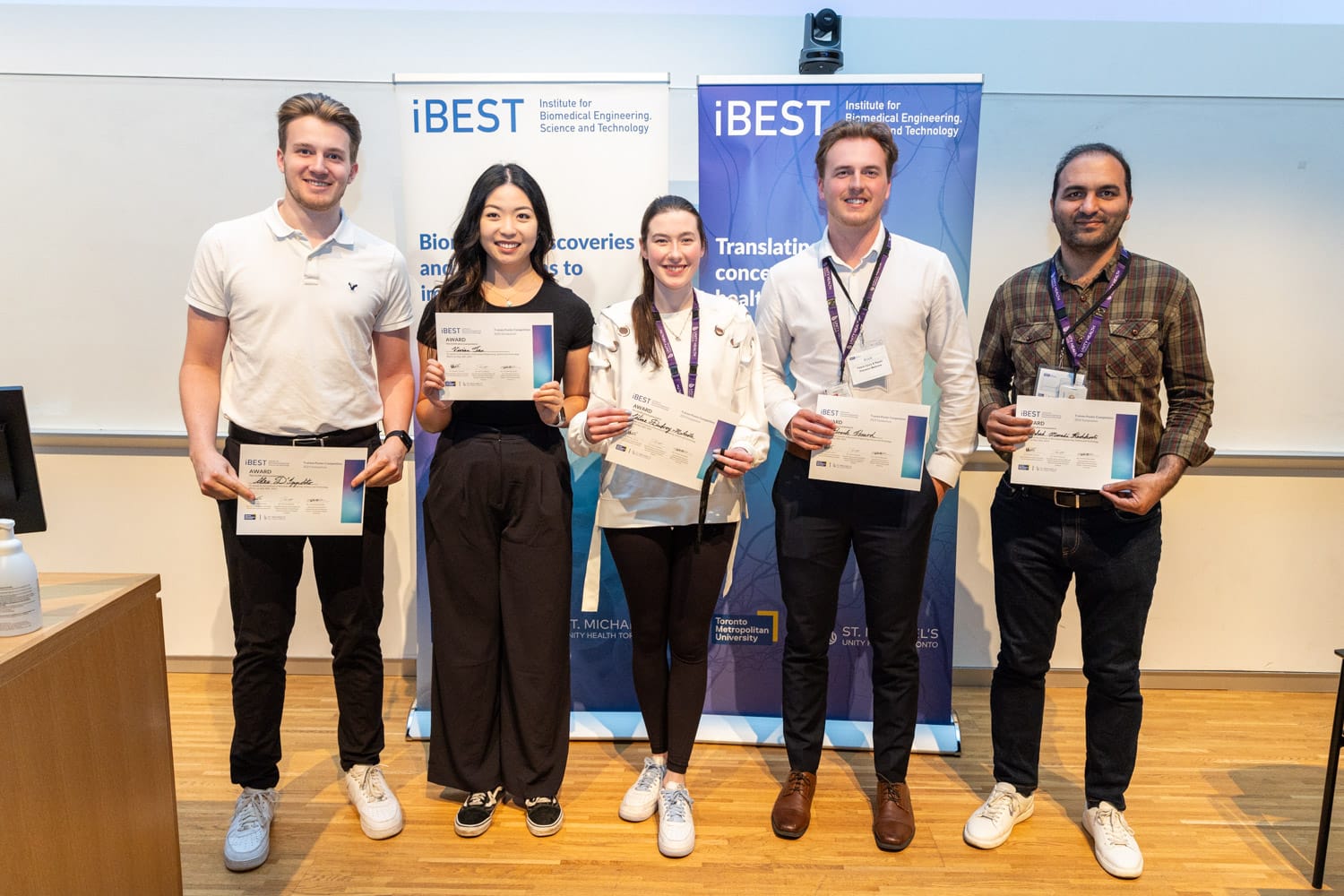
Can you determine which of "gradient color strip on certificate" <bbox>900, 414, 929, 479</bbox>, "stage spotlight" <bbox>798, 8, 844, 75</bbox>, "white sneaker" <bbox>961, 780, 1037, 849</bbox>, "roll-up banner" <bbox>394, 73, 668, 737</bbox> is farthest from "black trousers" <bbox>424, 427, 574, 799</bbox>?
"stage spotlight" <bbox>798, 8, 844, 75</bbox>

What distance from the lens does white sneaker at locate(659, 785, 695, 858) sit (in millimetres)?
2518

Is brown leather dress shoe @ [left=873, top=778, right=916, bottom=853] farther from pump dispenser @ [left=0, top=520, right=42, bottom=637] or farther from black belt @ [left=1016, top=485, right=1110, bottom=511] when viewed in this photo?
pump dispenser @ [left=0, top=520, right=42, bottom=637]

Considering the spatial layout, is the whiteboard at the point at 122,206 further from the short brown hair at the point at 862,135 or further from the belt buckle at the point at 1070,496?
the belt buckle at the point at 1070,496

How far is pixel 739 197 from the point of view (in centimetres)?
305

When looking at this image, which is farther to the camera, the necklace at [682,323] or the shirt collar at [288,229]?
the necklace at [682,323]

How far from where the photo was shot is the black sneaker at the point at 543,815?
2609mm

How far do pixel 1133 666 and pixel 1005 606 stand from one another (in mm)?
375

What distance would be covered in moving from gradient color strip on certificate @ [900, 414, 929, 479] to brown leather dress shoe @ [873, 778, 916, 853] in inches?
39.1

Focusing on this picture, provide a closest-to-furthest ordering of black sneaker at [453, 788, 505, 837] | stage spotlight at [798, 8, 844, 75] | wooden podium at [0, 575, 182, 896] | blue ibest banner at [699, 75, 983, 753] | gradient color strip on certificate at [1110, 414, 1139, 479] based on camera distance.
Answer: wooden podium at [0, 575, 182, 896] → gradient color strip on certificate at [1110, 414, 1139, 479] → black sneaker at [453, 788, 505, 837] → blue ibest banner at [699, 75, 983, 753] → stage spotlight at [798, 8, 844, 75]

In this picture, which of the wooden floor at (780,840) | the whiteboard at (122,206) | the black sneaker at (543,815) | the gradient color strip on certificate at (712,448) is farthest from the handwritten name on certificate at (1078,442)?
the whiteboard at (122,206)

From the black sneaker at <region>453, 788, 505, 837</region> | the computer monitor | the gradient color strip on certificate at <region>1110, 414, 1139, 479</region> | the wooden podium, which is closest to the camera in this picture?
the wooden podium

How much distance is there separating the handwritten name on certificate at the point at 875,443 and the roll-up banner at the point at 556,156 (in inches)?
40.5

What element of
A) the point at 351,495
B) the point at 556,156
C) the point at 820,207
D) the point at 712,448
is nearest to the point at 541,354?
the point at 712,448

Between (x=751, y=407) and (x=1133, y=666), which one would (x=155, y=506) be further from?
(x=1133, y=666)
